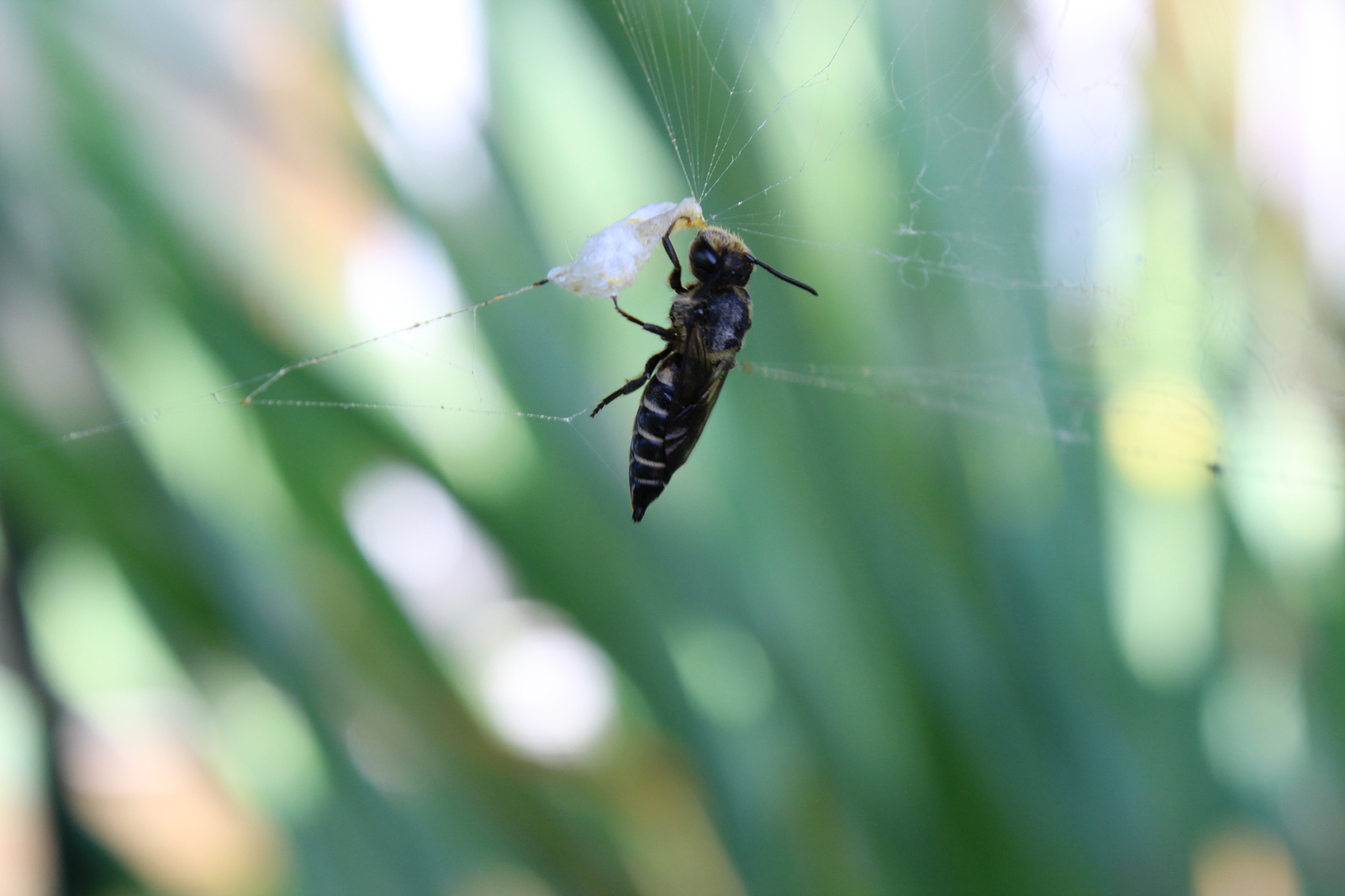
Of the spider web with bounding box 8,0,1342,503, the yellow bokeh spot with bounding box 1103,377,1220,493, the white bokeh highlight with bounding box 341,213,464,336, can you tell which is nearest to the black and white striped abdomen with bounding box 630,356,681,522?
the spider web with bounding box 8,0,1342,503

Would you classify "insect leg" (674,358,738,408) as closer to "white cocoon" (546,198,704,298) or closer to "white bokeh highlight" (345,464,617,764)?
"white cocoon" (546,198,704,298)

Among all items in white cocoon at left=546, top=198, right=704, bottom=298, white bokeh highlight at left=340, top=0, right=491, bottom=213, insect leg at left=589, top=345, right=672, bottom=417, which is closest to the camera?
white cocoon at left=546, top=198, right=704, bottom=298

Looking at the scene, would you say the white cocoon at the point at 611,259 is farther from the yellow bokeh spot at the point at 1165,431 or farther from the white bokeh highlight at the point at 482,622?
the yellow bokeh spot at the point at 1165,431

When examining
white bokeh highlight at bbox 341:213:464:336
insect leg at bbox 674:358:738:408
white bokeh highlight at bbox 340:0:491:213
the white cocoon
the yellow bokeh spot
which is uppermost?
white bokeh highlight at bbox 340:0:491:213

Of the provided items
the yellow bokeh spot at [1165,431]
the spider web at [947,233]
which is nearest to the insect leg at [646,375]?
the spider web at [947,233]

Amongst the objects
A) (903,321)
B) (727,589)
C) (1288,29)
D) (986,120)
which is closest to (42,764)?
(727,589)

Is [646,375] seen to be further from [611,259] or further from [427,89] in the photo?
[427,89]

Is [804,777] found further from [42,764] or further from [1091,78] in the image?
[42,764]
